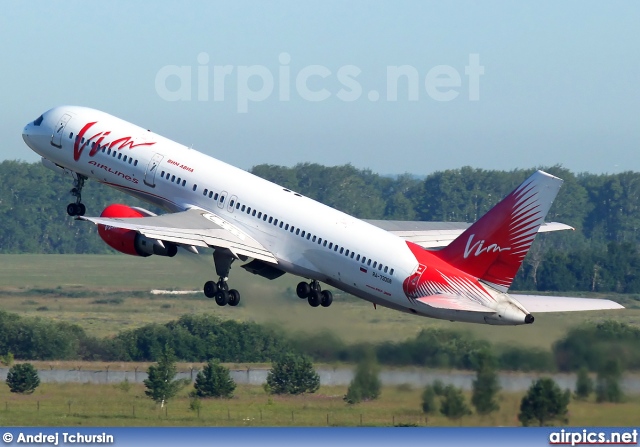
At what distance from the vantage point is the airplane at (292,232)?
2233 inches

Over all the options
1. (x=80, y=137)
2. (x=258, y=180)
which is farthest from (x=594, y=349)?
(x=80, y=137)

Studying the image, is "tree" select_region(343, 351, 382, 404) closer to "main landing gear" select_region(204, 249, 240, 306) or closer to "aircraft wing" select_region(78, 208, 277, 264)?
"main landing gear" select_region(204, 249, 240, 306)

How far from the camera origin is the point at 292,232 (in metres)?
60.3

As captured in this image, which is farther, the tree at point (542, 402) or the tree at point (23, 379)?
the tree at point (23, 379)

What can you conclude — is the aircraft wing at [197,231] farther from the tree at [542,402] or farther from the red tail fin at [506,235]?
the tree at [542,402]

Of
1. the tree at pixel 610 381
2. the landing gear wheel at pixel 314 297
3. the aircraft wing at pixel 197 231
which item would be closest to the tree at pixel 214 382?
the landing gear wheel at pixel 314 297

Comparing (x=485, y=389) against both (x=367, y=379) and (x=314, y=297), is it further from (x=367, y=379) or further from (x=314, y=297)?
(x=314, y=297)

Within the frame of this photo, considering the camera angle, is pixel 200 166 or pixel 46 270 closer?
pixel 200 166

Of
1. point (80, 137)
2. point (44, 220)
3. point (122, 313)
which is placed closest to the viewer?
point (80, 137)

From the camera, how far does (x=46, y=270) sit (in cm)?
12019

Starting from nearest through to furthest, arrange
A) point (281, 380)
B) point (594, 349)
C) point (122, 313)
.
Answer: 1. point (594, 349)
2. point (281, 380)
3. point (122, 313)

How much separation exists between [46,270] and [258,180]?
60.8m

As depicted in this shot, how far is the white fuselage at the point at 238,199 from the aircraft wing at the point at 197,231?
0.38m

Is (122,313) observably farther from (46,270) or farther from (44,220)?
(44,220)
